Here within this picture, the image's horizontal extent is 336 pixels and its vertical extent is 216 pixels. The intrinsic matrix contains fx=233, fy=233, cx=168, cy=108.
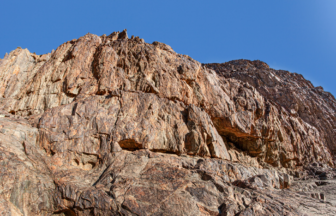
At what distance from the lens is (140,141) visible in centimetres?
2394

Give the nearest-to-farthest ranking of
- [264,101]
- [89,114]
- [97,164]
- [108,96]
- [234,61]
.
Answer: [97,164]
[89,114]
[108,96]
[264,101]
[234,61]

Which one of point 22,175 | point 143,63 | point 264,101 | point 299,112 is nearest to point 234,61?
point 299,112

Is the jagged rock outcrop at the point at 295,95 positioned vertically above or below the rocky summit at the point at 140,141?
above

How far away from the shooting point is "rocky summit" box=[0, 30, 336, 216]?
16.6m

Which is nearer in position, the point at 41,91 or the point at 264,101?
the point at 41,91

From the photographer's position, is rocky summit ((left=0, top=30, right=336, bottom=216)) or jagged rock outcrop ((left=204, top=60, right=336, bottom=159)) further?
jagged rock outcrop ((left=204, top=60, right=336, bottom=159))

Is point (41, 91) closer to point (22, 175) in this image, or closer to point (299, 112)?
point (22, 175)

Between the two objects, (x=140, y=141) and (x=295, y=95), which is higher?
(x=295, y=95)

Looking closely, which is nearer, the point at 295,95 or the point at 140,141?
the point at 140,141

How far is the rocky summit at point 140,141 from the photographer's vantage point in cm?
1656

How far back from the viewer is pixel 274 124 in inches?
1634

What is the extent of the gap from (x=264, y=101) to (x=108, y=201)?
119 ft

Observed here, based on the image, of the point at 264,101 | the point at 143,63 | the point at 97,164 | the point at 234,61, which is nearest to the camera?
the point at 97,164

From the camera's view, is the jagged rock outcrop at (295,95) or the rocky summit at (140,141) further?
the jagged rock outcrop at (295,95)
